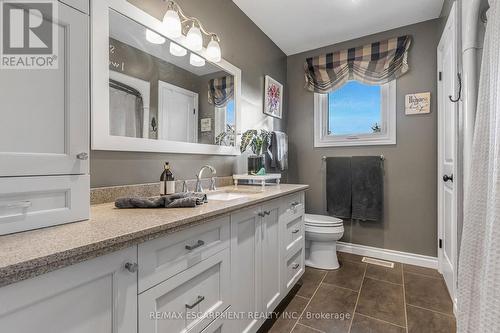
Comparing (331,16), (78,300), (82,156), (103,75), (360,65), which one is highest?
(331,16)

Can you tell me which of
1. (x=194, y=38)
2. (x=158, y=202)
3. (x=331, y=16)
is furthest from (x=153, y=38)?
(x=331, y=16)

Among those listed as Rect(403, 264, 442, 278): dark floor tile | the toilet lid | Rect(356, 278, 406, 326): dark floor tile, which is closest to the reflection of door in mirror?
the toilet lid

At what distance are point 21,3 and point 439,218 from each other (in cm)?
298

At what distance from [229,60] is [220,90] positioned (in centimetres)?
32

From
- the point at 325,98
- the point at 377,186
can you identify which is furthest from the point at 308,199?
the point at 325,98

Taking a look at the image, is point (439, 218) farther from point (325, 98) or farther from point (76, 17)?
point (76, 17)

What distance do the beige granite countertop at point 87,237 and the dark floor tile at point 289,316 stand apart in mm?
983

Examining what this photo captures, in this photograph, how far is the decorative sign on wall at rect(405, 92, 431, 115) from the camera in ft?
7.60

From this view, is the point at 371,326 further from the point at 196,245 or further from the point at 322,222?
the point at 196,245

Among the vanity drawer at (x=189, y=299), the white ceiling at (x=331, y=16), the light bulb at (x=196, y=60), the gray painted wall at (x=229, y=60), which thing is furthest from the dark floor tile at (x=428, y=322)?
the white ceiling at (x=331, y=16)

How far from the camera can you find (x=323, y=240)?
7.44 feet

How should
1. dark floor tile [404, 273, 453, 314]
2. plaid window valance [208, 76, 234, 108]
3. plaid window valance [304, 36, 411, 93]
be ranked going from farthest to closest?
plaid window valance [304, 36, 411, 93]
plaid window valance [208, 76, 234, 108]
dark floor tile [404, 273, 453, 314]

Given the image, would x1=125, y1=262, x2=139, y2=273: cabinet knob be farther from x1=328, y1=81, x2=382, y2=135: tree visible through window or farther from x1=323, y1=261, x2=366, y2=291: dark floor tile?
x1=328, y1=81, x2=382, y2=135: tree visible through window

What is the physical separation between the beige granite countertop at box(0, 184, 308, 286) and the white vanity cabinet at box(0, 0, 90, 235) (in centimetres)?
7
